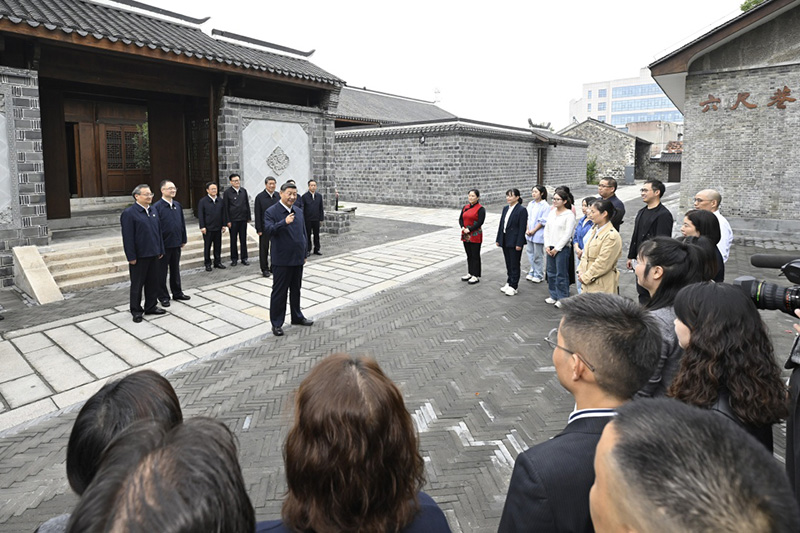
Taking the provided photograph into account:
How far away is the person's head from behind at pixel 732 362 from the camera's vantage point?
201cm

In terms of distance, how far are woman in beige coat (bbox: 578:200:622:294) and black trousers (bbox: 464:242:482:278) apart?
10.2 ft

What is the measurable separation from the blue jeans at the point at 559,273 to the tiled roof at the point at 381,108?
59.1 feet

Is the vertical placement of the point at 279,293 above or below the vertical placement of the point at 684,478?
below

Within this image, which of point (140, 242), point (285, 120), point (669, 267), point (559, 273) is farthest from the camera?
point (285, 120)

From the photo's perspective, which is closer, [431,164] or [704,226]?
[704,226]

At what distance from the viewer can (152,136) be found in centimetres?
1278

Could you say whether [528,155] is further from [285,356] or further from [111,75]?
[285,356]

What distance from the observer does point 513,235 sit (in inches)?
314

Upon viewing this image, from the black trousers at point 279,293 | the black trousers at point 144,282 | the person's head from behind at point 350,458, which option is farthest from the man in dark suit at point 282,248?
the person's head from behind at point 350,458

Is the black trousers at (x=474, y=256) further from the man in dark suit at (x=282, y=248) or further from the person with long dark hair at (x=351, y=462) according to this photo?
the person with long dark hair at (x=351, y=462)

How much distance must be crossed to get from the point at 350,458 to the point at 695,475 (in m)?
0.81

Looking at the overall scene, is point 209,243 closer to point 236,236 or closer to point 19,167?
point 236,236

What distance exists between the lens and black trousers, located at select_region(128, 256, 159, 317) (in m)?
6.74

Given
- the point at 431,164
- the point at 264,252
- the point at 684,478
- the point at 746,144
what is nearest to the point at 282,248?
the point at 264,252
